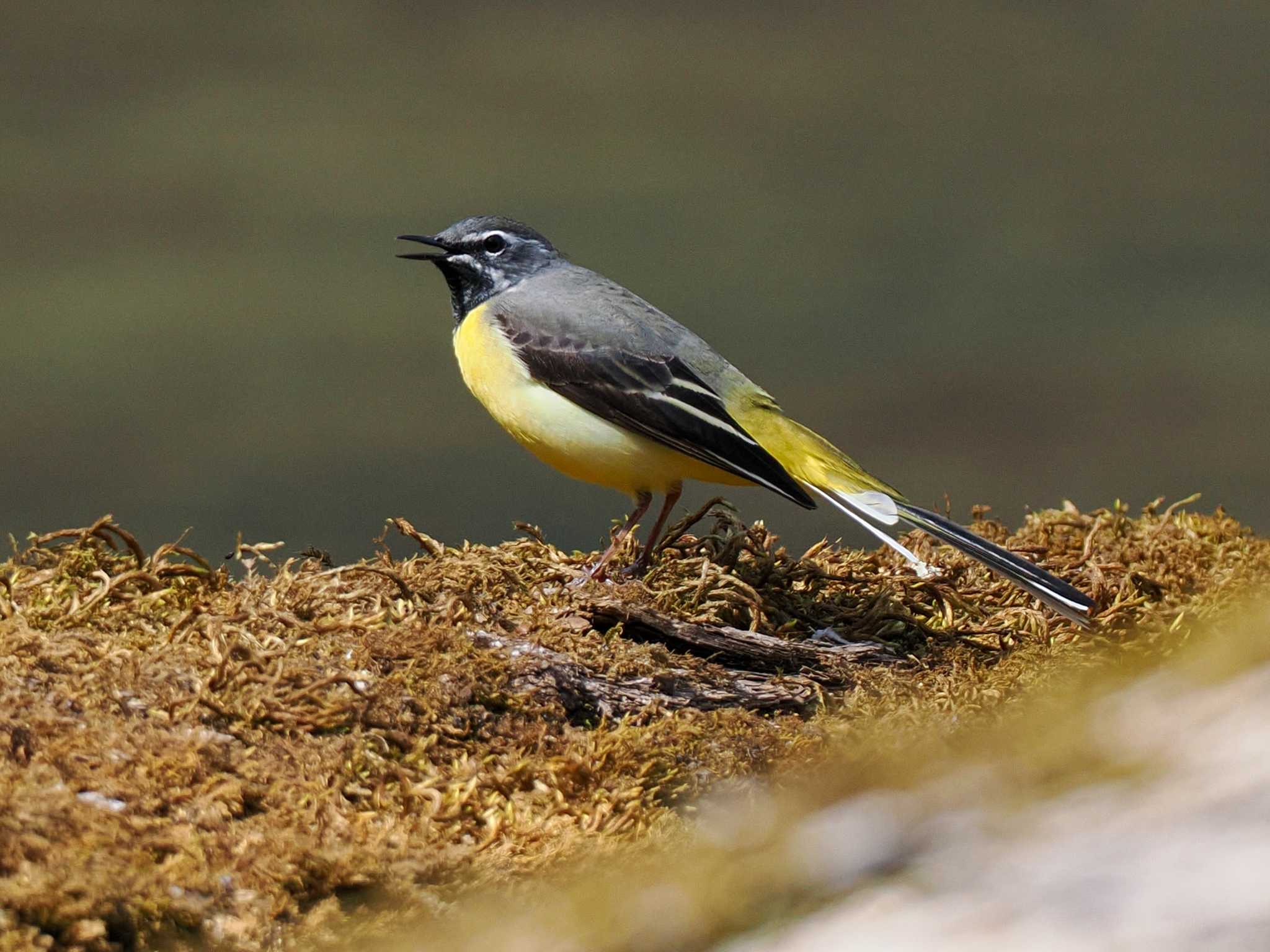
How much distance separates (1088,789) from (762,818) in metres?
0.32

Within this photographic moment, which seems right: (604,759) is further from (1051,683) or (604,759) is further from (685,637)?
(1051,683)

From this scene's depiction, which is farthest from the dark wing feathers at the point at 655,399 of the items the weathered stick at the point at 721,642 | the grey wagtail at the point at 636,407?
the weathered stick at the point at 721,642

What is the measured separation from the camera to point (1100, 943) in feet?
3.15

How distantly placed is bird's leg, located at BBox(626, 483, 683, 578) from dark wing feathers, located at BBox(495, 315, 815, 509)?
0.39 meters

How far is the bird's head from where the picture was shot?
21.7 ft

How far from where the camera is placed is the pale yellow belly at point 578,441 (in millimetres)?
5344

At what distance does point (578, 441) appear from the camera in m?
5.40

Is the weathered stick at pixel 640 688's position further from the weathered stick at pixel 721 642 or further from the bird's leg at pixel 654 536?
the bird's leg at pixel 654 536

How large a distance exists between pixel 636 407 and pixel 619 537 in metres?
0.94

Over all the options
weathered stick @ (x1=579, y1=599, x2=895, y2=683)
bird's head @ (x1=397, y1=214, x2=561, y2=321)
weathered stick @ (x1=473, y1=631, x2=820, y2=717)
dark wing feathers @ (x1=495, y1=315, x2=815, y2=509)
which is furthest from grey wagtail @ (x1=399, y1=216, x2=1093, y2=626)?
weathered stick @ (x1=473, y1=631, x2=820, y2=717)

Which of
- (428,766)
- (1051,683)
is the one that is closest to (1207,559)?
(1051,683)

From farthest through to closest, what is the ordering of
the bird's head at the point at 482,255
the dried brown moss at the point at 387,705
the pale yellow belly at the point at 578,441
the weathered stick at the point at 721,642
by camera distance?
the bird's head at the point at 482,255 < the pale yellow belly at the point at 578,441 < the weathered stick at the point at 721,642 < the dried brown moss at the point at 387,705

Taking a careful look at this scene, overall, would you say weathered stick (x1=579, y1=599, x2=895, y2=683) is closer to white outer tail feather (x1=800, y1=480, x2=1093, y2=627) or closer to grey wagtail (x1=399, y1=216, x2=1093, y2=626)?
white outer tail feather (x1=800, y1=480, x2=1093, y2=627)

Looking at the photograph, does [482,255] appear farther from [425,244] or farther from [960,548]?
[960,548]
